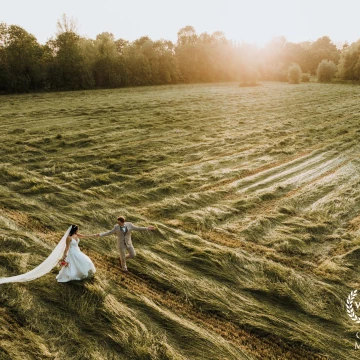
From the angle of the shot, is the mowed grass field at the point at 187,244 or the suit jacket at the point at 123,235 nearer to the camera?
the mowed grass field at the point at 187,244

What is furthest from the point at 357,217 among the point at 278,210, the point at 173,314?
the point at 173,314

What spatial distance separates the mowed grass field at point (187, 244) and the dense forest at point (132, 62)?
1141 inches

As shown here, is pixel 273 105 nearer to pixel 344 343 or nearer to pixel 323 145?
pixel 323 145

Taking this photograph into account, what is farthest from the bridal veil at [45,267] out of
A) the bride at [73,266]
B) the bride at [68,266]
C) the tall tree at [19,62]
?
the tall tree at [19,62]

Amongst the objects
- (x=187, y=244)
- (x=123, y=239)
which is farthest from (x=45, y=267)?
(x=187, y=244)

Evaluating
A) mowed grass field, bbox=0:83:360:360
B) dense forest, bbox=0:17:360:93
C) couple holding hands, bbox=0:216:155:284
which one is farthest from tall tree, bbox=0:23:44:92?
couple holding hands, bbox=0:216:155:284

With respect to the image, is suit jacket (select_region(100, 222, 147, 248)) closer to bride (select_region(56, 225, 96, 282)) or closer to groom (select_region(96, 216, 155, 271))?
groom (select_region(96, 216, 155, 271))

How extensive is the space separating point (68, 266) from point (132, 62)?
5346 cm

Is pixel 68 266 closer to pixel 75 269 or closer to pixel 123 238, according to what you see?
pixel 75 269

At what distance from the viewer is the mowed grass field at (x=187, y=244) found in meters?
5.40

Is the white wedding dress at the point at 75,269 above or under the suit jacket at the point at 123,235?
under

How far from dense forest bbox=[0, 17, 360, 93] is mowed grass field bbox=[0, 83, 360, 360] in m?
29.0

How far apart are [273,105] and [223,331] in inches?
1163

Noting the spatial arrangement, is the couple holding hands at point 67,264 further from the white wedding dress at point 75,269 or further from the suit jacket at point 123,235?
the suit jacket at point 123,235
